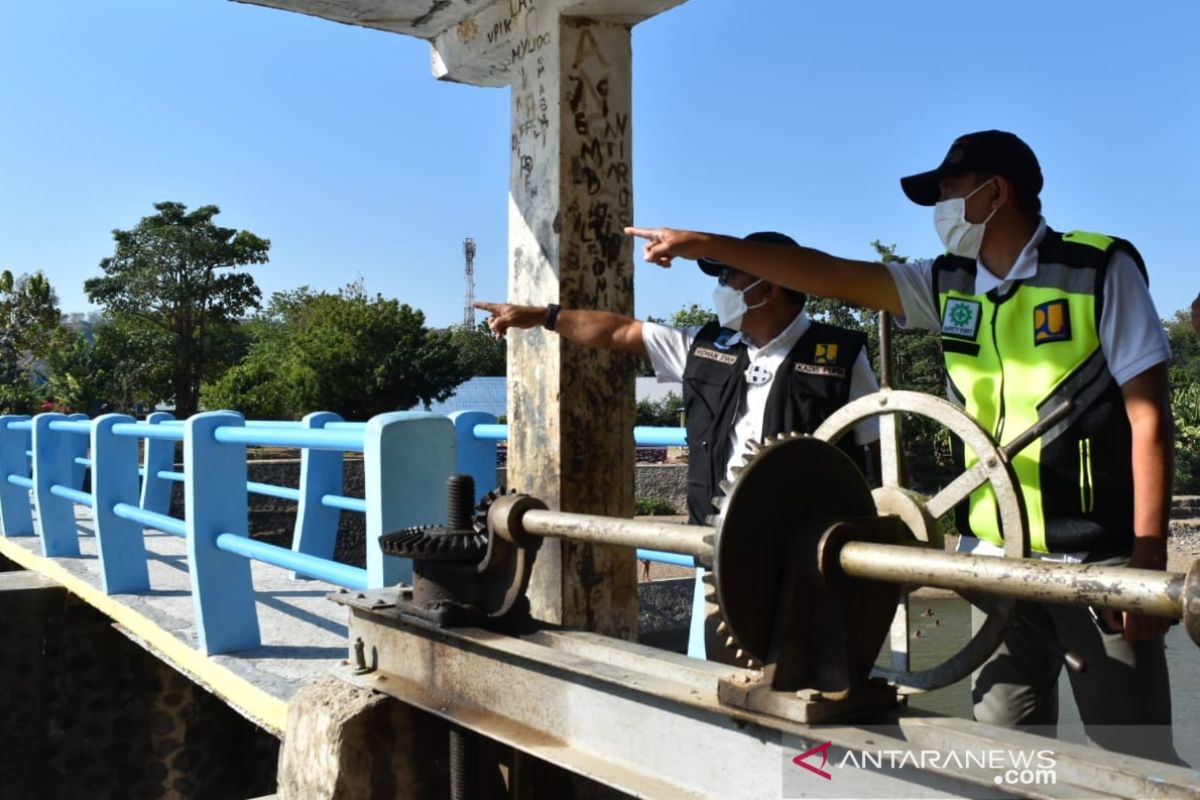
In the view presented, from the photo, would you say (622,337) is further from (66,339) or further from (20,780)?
(66,339)

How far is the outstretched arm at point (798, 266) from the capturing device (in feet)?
8.32

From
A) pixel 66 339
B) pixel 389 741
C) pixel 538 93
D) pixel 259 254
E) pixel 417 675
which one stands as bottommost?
pixel 389 741

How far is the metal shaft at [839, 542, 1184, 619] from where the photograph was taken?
1495mm

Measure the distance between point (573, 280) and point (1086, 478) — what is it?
5.58 ft

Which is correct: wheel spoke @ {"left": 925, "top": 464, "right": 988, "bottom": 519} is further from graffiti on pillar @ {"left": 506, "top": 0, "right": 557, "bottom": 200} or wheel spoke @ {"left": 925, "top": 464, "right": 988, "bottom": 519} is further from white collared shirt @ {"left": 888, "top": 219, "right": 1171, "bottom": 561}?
graffiti on pillar @ {"left": 506, "top": 0, "right": 557, "bottom": 200}

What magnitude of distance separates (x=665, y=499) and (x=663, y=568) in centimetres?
550

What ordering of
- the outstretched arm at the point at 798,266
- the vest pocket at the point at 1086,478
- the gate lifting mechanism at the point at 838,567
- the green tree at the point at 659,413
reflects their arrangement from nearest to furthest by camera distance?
the gate lifting mechanism at the point at 838,567
the vest pocket at the point at 1086,478
the outstretched arm at the point at 798,266
the green tree at the point at 659,413

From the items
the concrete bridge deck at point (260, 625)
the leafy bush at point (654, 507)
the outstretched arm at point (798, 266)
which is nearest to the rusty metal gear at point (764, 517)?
the outstretched arm at point (798, 266)

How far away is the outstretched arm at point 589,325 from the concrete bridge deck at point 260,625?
1396mm

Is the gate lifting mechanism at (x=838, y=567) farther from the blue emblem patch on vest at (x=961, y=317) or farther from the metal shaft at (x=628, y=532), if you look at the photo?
the blue emblem patch on vest at (x=961, y=317)

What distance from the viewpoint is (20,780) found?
6.75 metres

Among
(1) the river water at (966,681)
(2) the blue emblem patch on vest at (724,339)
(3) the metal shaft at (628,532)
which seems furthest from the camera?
(1) the river water at (966,681)

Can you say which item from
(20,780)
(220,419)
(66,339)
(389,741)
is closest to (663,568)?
(20,780)

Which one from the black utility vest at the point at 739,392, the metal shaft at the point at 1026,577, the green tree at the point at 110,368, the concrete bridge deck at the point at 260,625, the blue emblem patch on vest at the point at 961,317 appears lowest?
the concrete bridge deck at the point at 260,625
